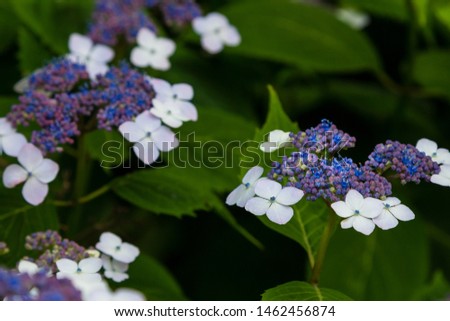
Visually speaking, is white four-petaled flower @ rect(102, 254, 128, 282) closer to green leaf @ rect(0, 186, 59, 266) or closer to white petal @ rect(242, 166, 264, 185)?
green leaf @ rect(0, 186, 59, 266)

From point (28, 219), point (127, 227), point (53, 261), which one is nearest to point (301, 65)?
point (127, 227)

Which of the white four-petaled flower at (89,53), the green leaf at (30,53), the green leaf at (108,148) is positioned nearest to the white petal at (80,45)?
the white four-petaled flower at (89,53)

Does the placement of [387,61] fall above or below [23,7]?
above

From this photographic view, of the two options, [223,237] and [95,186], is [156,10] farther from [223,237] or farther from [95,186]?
[223,237]

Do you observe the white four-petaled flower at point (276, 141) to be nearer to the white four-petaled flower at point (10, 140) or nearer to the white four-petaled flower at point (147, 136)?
the white four-petaled flower at point (147, 136)

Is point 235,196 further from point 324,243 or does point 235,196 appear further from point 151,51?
point 151,51

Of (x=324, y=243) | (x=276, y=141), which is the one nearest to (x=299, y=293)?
(x=324, y=243)
